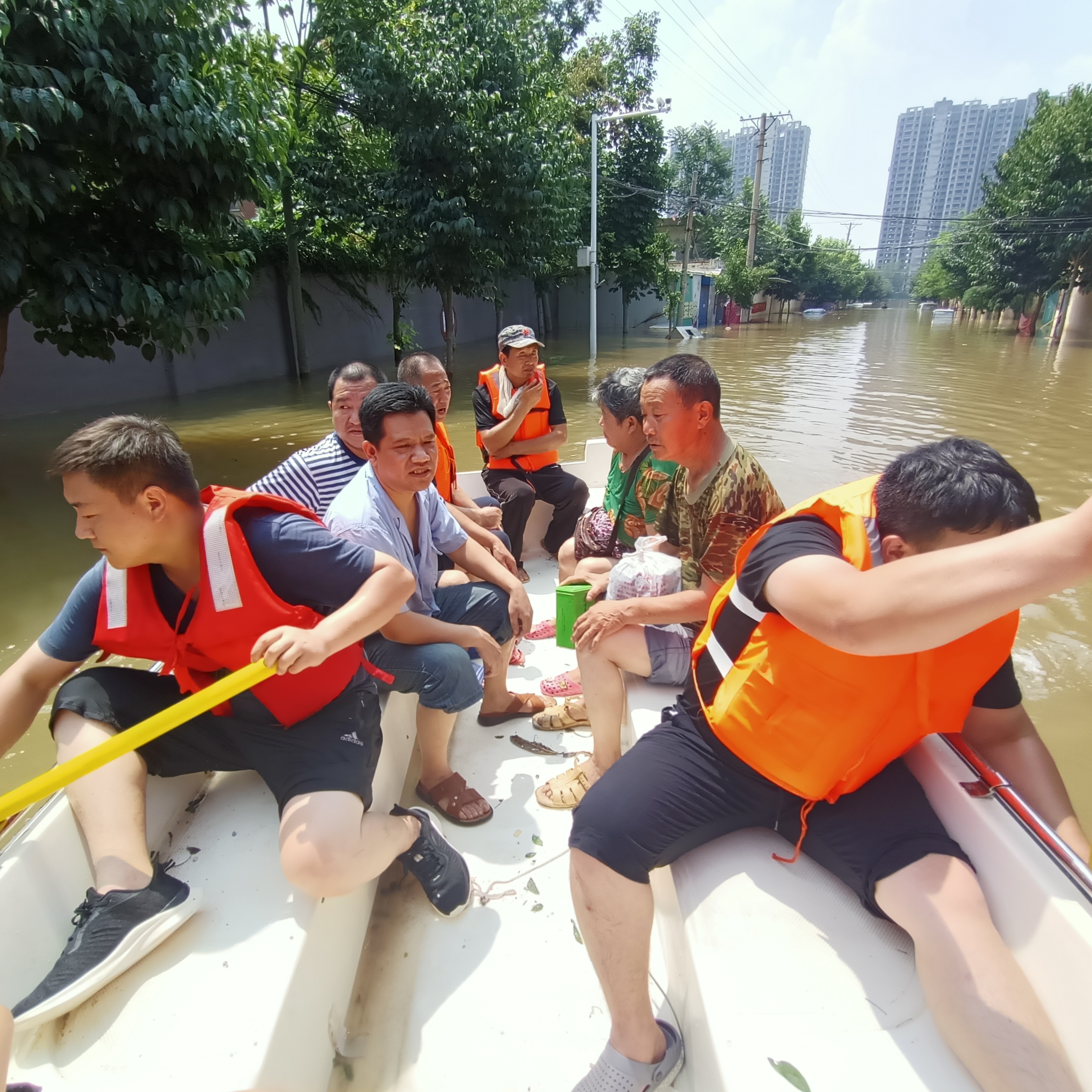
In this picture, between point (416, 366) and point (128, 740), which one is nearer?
point (128, 740)

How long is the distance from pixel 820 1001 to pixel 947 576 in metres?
0.81

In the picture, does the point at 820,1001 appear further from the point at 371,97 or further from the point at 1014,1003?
the point at 371,97

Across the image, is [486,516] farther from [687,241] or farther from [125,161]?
[687,241]

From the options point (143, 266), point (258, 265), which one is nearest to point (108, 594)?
point (143, 266)

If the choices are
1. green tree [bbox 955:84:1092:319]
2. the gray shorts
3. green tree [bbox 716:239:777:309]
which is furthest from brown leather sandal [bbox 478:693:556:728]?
green tree [bbox 716:239:777:309]

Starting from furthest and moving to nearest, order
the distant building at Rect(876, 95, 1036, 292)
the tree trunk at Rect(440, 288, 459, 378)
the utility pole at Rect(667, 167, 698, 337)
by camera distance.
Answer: the distant building at Rect(876, 95, 1036, 292)
the utility pole at Rect(667, 167, 698, 337)
the tree trunk at Rect(440, 288, 459, 378)

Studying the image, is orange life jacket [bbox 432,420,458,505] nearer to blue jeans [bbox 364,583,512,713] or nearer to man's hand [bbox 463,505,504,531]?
man's hand [bbox 463,505,504,531]

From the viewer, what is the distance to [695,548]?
215cm

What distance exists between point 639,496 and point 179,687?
5.34ft

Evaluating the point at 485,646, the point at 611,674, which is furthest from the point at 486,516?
the point at 611,674

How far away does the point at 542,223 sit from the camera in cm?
1115

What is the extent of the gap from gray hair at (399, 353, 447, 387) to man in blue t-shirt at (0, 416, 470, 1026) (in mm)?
1863

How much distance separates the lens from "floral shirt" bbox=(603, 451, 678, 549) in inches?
94.3

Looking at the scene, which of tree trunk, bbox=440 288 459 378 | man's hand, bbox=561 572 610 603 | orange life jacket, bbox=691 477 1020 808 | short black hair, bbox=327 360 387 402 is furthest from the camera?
tree trunk, bbox=440 288 459 378
